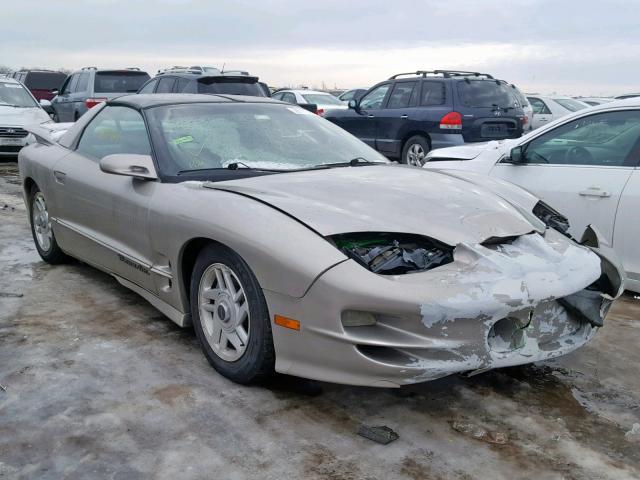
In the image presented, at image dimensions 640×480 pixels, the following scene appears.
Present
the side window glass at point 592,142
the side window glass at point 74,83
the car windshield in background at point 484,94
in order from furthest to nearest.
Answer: the side window glass at point 74,83, the car windshield in background at point 484,94, the side window glass at point 592,142

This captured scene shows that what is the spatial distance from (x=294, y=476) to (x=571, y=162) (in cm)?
351

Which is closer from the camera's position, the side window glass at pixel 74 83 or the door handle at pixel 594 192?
the door handle at pixel 594 192

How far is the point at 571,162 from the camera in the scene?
5078 millimetres

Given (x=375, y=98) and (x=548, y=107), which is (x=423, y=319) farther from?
(x=548, y=107)

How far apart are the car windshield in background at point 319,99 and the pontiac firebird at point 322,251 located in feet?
37.2

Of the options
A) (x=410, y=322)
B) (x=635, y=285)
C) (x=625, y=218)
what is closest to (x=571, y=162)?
(x=625, y=218)

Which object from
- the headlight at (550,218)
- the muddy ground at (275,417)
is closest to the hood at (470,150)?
the headlight at (550,218)

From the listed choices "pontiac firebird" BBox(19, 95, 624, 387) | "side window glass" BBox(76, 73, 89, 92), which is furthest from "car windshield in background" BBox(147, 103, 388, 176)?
"side window glass" BBox(76, 73, 89, 92)

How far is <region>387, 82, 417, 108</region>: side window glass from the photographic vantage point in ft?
37.2

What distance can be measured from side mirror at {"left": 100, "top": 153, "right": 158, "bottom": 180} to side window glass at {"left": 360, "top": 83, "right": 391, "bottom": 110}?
838 cm

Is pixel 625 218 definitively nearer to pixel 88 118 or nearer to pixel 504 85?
pixel 88 118

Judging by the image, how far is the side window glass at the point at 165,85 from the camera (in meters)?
11.3

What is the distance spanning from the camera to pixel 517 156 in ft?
17.5

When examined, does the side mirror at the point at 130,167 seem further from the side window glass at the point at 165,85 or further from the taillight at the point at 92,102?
the taillight at the point at 92,102
